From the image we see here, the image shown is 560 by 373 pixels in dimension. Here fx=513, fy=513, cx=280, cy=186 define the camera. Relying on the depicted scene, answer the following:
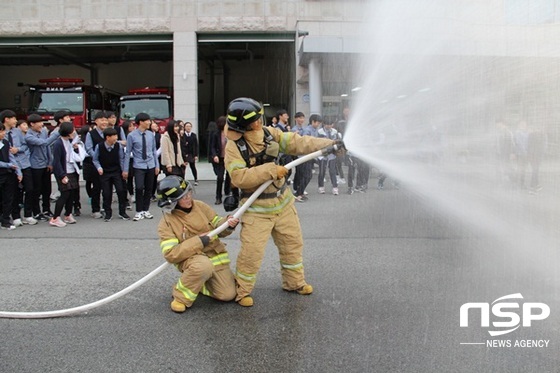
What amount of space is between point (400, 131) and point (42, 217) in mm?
5945

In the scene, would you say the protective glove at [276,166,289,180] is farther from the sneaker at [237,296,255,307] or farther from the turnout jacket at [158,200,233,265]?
the sneaker at [237,296,255,307]

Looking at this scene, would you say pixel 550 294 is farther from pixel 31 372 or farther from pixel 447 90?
pixel 31 372

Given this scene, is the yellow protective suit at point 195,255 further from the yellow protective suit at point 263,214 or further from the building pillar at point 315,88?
the building pillar at point 315,88

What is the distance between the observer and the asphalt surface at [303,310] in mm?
3279

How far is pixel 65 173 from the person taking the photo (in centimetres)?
798

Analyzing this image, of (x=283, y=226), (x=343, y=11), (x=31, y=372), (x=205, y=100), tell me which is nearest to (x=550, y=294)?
(x=283, y=226)

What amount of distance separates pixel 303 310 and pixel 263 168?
1185 millimetres

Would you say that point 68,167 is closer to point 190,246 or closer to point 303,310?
point 190,246

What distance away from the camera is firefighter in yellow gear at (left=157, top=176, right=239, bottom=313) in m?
4.10

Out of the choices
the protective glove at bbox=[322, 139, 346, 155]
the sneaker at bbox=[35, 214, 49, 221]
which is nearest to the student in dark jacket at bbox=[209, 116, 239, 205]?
the sneaker at bbox=[35, 214, 49, 221]

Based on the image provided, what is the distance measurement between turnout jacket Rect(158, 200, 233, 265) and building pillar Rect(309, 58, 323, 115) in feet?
38.9

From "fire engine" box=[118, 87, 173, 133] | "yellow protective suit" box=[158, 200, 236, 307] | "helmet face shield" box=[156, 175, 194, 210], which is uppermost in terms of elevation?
Result: "fire engine" box=[118, 87, 173, 133]

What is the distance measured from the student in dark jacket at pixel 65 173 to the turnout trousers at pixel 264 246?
4637 mm

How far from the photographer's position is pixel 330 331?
146 inches
